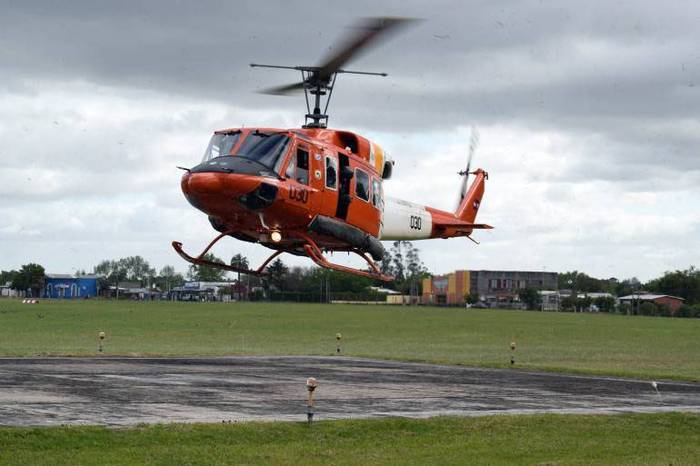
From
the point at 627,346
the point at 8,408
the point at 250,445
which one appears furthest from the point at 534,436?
the point at 627,346

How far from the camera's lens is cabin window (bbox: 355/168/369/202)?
34.2 metres

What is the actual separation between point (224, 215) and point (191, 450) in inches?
486

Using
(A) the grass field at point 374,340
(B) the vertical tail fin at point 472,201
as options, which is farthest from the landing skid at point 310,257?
(A) the grass field at point 374,340

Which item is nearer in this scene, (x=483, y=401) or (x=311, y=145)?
(x=483, y=401)

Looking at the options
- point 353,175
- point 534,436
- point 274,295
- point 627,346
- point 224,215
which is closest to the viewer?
point 534,436

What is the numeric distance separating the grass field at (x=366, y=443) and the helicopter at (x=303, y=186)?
9.01 m

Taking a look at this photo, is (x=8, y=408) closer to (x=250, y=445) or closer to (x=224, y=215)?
(x=250, y=445)

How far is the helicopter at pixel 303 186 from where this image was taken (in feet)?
99.5

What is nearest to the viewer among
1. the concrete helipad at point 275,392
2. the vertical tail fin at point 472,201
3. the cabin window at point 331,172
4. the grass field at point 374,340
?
the concrete helipad at point 275,392

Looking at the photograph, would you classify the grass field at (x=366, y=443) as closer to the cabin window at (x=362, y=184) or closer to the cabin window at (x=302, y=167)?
the cabin window at (x=302, y=167)

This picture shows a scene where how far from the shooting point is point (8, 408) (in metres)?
24.2

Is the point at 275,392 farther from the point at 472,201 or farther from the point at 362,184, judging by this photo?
the point at 472,201

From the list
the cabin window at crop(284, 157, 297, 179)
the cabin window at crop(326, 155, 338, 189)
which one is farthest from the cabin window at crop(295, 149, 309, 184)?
the cabin window at crop(326, 155, 338, 189)

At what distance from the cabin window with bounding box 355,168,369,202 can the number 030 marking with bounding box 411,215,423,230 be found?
4341 mm
